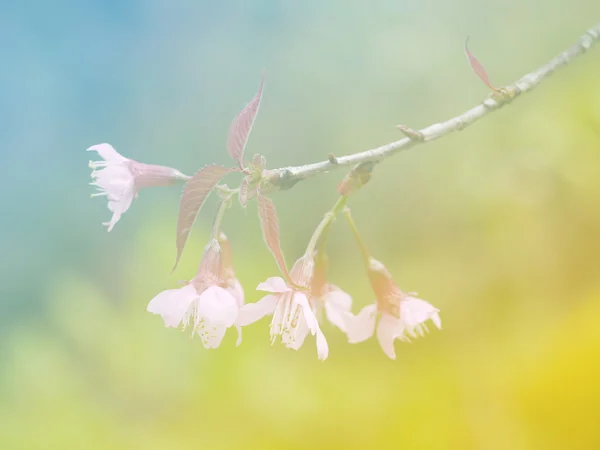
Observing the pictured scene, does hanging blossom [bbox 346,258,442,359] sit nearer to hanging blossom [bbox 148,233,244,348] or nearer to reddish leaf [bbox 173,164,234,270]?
hanging blossom [bbox 148,233,244,348]

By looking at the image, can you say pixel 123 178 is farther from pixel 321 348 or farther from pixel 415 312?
pixel 415 312

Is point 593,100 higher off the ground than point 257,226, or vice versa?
point 593,100

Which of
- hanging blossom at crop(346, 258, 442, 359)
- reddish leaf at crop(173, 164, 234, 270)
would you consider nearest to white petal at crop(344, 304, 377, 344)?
hanging blossom at crop(346, 258, 442, 359)

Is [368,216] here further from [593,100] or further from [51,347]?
[51,347]

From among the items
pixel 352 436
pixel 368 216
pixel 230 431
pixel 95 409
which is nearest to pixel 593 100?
pixel 368 216

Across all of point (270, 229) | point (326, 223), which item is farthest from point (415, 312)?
point (270, 229)

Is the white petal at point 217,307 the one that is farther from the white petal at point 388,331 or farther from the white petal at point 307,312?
the white petal at point 388,331

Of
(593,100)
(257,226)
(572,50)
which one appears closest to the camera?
(572,50)
